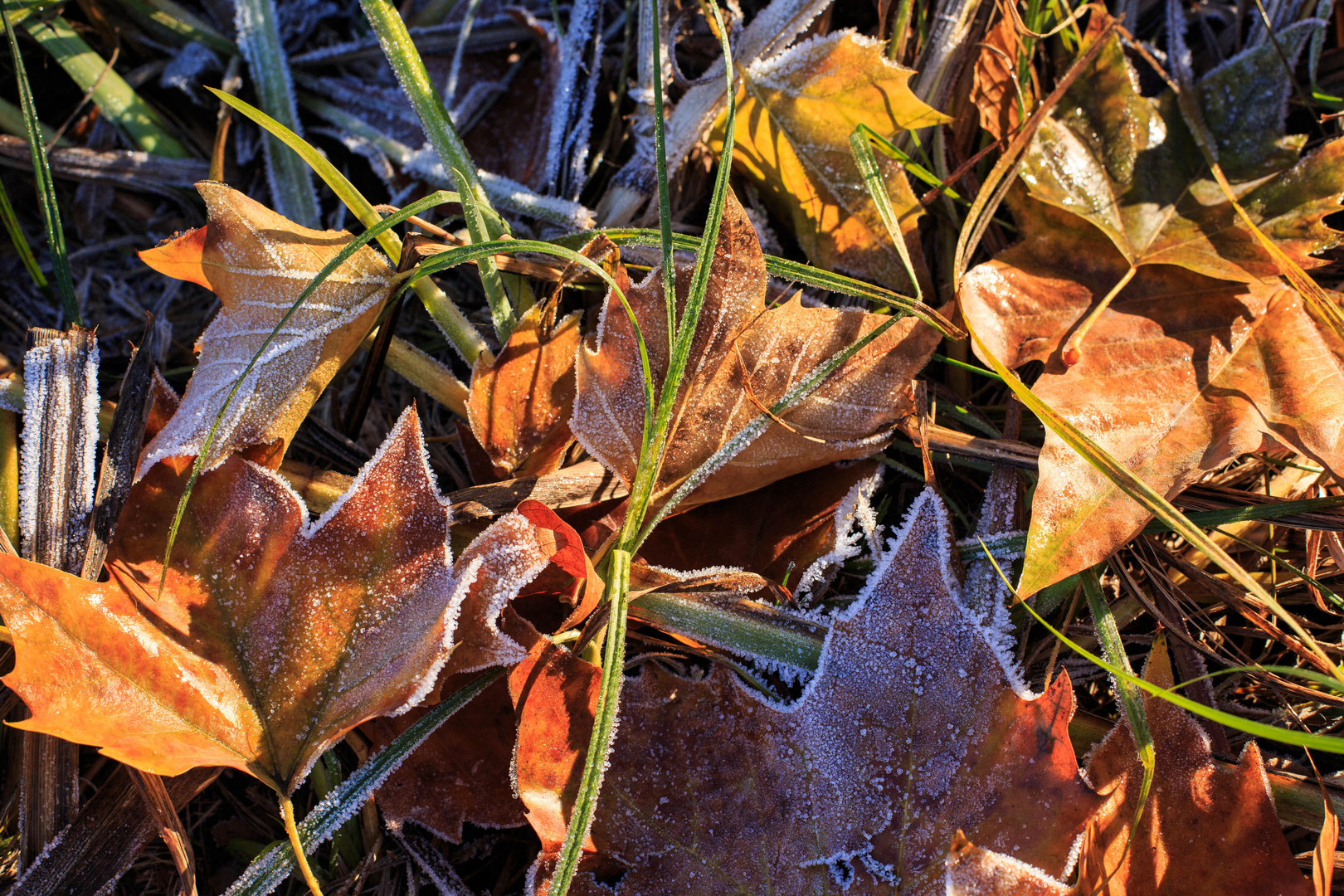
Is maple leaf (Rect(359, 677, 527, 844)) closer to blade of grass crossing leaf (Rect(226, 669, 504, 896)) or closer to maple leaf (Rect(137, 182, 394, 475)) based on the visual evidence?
blade of grass crossing leaf (Rect(226, 669, 504, 896))

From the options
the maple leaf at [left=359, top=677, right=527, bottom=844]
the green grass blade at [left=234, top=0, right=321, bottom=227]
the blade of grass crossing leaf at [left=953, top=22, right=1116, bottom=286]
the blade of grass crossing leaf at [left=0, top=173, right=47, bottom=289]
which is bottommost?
the maple leaf at [left=359, top=677, right=527, bottom=844]

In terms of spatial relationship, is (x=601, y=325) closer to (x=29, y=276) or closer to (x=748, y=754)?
(x=748, y=754)

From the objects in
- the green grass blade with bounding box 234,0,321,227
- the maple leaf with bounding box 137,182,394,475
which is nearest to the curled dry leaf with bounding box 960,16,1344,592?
the maple leaf with bounding box 137,182,394,475

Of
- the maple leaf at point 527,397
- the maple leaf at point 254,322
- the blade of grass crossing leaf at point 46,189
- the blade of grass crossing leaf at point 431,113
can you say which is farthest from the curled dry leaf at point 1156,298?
the blade of grass crossing leaf at point 46,189

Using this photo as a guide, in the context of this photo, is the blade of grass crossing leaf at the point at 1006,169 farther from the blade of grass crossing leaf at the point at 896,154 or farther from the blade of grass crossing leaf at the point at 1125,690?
the blade of grass crossing leaf at the point at 1125,690

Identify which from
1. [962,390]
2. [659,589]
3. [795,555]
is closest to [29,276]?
[659,589]

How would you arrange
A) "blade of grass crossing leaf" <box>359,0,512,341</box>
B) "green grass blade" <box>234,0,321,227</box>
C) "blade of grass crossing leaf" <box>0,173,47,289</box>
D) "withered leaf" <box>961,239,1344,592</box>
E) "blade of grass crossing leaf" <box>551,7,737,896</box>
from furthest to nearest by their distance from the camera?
"green grass blade" <box>234,0,321,227</box>
"blade of grass crossing leaf" <box>0,173,47,289</box>
"blade of grass crossing leaf" <box>359,0,512,341</box>
"withered leaf" <box>961,239,1344,592</box>
"blade of grass crossing leaf" <box>551,7,737,896</box>
